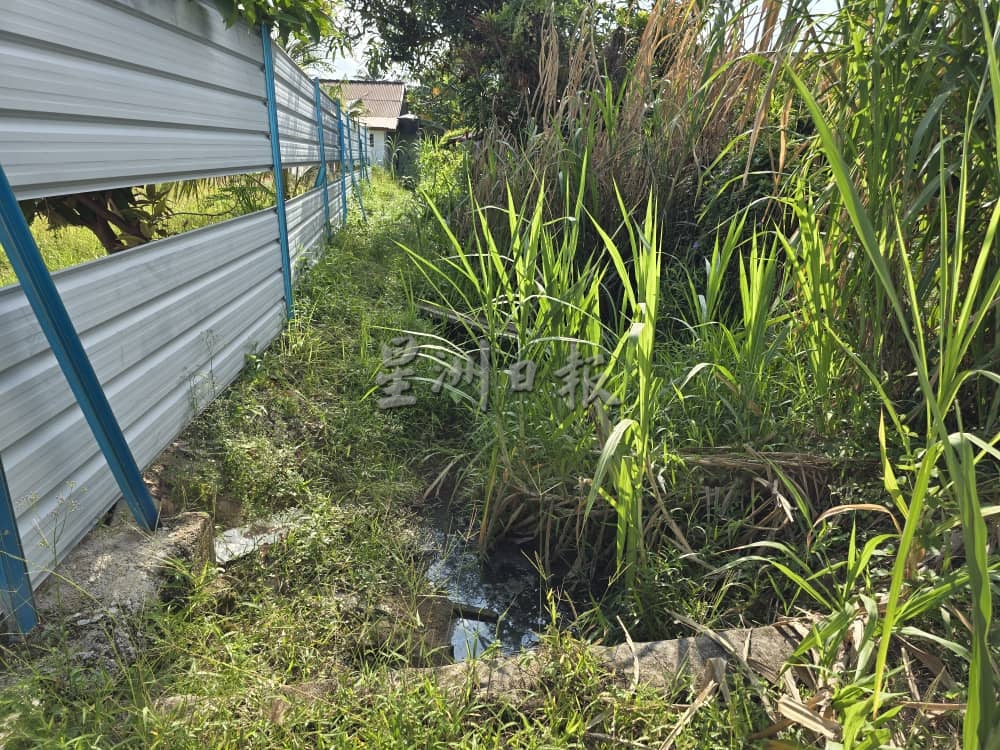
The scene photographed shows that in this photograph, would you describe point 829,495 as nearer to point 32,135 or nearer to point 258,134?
point 32,135

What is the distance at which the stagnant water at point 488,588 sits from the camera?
1.79 metres

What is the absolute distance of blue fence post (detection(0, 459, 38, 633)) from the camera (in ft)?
4.35

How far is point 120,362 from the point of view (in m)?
1.88

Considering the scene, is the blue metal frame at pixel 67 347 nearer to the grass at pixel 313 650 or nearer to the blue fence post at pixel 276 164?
the grass at pixel 313 650

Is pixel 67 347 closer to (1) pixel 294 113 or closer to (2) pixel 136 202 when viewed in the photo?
(2) pixel 136 202

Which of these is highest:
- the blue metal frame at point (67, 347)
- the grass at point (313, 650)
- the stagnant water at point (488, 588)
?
the blue metal frame at point (67, 347)

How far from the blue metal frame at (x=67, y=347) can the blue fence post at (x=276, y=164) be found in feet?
7.10

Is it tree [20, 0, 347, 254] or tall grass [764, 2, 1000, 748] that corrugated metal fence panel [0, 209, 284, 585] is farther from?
tall grass [764, 2, 1000, 748]

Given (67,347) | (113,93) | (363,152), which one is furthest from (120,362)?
(363,152)

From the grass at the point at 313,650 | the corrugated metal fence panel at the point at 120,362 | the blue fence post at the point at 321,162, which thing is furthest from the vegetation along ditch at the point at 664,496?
the blue fence post at the point at 321,162

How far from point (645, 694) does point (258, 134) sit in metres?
3.22

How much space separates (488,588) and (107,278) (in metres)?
1.46

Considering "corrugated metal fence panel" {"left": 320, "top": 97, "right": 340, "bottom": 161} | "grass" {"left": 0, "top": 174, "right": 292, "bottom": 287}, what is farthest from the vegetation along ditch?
"corrugated metal fence panel" {"left": 320, "top": 97, "right": 340, "bottom": 161}

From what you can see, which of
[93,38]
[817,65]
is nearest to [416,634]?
[93,38]
